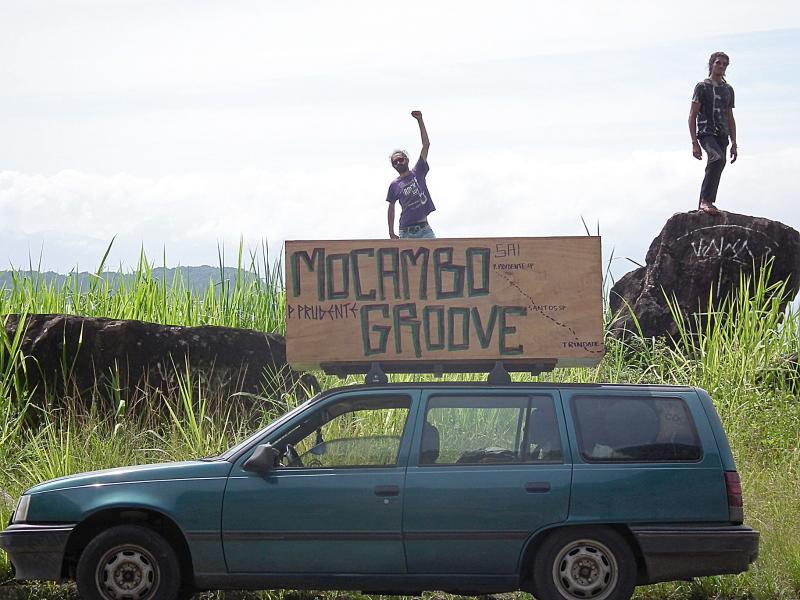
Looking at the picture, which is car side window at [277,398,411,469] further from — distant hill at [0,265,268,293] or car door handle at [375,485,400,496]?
distant hill at [0,265,268,293]

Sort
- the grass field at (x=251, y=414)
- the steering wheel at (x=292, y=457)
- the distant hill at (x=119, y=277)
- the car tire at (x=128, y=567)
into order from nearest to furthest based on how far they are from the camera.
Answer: the car tire at (x=128, y=567) < the steering wheel at (x=292, y=457) < the grass field at (x=251, y=414) < the distant hill at (x=119, y=277)

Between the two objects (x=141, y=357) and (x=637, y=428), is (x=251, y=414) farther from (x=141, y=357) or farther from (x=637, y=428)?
(x=637, y=428)

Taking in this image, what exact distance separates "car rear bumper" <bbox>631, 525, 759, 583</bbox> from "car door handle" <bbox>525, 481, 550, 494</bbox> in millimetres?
617

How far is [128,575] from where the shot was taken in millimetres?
7188

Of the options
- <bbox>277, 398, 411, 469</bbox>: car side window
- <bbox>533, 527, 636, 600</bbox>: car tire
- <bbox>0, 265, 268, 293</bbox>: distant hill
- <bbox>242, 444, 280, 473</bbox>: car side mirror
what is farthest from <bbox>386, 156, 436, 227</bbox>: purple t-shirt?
<bbox>533, 527, 636, 600</bbox>: car tire

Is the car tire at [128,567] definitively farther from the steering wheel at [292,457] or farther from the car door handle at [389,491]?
the car door handle at [389,491]

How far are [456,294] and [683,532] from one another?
7.54 ft

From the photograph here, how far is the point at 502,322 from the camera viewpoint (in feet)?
26.6

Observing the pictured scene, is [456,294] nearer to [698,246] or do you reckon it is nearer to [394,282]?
[394,282]

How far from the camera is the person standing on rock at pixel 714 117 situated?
54.4 ft

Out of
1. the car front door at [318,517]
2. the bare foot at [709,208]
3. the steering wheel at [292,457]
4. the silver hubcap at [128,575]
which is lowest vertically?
the silver hubcap at [128,575]

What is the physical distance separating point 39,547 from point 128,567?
2.01 ft

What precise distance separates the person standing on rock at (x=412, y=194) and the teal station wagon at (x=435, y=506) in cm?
628

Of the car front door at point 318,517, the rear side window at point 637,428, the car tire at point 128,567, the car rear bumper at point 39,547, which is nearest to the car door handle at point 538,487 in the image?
the rear side window at point 637,428
